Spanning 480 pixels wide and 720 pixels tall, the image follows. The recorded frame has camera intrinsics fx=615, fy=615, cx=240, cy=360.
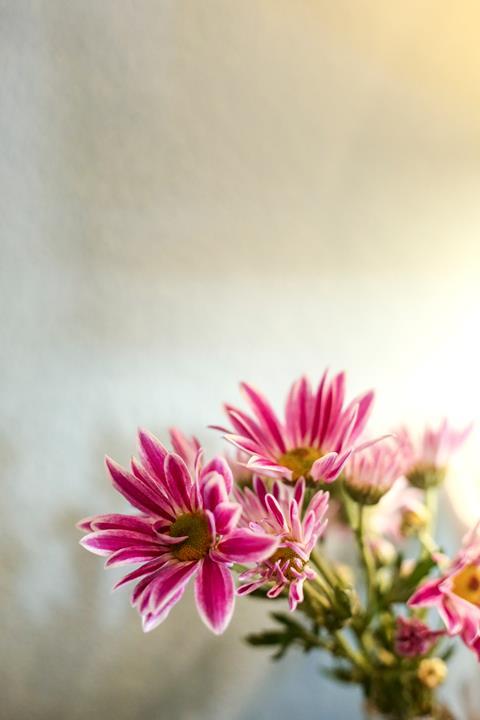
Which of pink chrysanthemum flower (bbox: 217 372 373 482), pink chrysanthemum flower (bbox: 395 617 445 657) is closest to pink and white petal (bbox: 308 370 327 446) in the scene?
pink chrysanthemum flower (bbox: 217 372 373 482)

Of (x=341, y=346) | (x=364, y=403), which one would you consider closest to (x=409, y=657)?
(x=364, y=403)

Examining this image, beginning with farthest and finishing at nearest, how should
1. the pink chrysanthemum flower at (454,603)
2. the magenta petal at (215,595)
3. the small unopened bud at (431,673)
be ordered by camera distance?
the small unopened bud at (431,673)
the pink chrysanthemum flower at (454,603)
the magenta petal at (215,595)

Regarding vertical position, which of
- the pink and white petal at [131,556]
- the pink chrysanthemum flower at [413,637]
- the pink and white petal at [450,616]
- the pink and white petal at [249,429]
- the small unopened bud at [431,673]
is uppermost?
the pink and white petal at [249,429]

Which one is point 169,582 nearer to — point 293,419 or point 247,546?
point 247,546

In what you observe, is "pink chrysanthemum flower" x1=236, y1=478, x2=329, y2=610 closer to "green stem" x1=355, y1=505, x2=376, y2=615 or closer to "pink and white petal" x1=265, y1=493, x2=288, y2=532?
"pink and white petal" x1=265, y1=493, x2=288, y2=532

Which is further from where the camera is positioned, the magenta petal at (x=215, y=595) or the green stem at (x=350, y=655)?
the green stem at (x=350, y=655)

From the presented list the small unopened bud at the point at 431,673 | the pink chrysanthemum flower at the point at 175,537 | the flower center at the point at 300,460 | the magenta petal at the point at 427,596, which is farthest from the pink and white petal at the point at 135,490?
the small unopened bud at the point at 431,673

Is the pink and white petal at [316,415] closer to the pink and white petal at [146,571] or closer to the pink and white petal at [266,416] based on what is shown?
the pink and white petal at [266,416]
